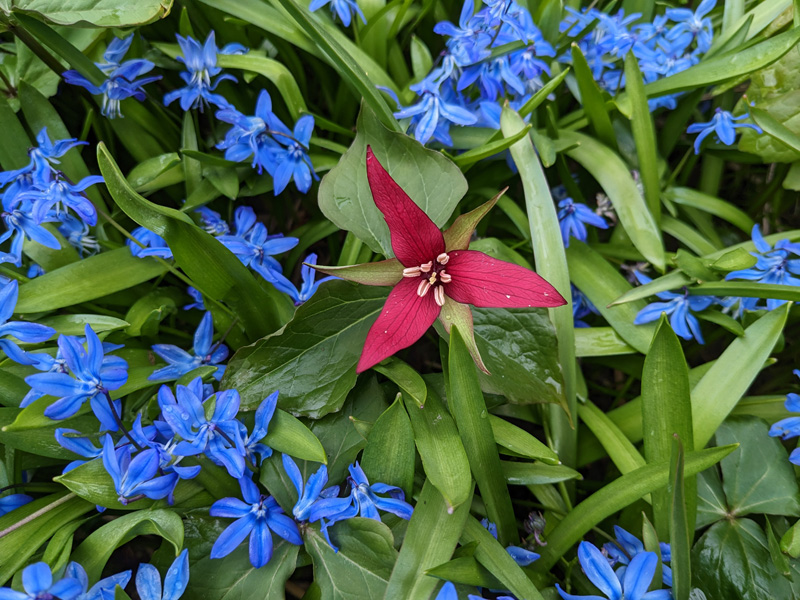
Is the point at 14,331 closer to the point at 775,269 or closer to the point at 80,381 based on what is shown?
the point at 80,381

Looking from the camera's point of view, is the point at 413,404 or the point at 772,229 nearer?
the point at 413,404

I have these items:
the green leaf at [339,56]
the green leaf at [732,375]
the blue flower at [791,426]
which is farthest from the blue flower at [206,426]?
the blue flower at [791,426]

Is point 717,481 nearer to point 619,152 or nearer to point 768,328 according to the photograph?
point 768,328

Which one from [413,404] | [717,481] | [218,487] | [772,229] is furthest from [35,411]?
[772,229]

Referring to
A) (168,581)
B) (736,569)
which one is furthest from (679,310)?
(168,581)

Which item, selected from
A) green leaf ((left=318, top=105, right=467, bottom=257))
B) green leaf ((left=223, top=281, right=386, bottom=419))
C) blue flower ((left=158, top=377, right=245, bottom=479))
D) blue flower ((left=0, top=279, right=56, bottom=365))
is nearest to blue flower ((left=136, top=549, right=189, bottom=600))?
blue flower ((left=158, top=377, right=245, bottom=479))

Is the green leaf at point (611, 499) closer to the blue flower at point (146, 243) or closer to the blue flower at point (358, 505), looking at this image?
the blue flower at point (358, 505)

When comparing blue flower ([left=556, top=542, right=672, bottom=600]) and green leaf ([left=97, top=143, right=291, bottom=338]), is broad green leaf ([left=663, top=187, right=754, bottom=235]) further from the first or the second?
green leaf ([left=97, top=143, right=291, bottom=338])
